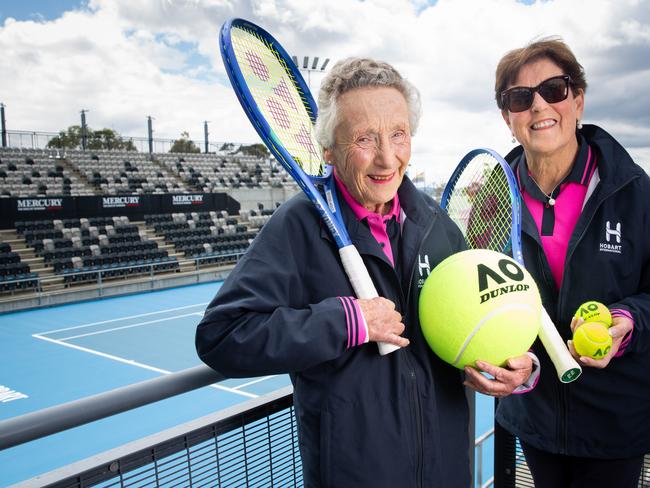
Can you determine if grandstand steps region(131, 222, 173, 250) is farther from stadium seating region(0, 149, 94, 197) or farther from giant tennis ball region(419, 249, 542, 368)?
giant tennis ball region(419, 249, 542, 368)

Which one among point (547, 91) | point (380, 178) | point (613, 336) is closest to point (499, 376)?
point (613, 336)

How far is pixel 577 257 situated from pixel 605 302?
0.63ft

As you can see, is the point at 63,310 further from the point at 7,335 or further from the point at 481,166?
the point at 481,166

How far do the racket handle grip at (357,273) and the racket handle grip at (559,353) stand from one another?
2.17ft

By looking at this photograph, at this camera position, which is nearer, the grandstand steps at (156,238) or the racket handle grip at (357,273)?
the racket handle grip at (357,273)

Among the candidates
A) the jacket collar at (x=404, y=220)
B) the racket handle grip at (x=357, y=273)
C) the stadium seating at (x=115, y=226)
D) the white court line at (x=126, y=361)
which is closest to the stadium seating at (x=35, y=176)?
the stadium seating at (x=115, y=226)

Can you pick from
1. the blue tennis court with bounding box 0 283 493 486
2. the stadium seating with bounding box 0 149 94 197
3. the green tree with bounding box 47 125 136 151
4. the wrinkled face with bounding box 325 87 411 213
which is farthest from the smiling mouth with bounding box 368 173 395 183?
the green tree with bounding box 47 125 136 151

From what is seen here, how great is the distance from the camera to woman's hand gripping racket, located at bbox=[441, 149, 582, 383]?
6.66 ft

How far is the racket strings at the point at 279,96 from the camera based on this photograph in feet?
6.65

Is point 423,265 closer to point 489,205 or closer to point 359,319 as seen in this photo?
point 359,319

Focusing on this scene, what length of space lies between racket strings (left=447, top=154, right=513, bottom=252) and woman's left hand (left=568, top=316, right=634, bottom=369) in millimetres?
504

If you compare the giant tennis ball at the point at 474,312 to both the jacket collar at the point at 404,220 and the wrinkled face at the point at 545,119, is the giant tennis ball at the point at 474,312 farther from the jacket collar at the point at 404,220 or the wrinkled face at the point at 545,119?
the wrinkled face at the point at 545,119

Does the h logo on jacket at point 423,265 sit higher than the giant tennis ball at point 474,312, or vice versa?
the h logo on jacket at point 423,265

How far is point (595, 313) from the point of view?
69.0 inches
